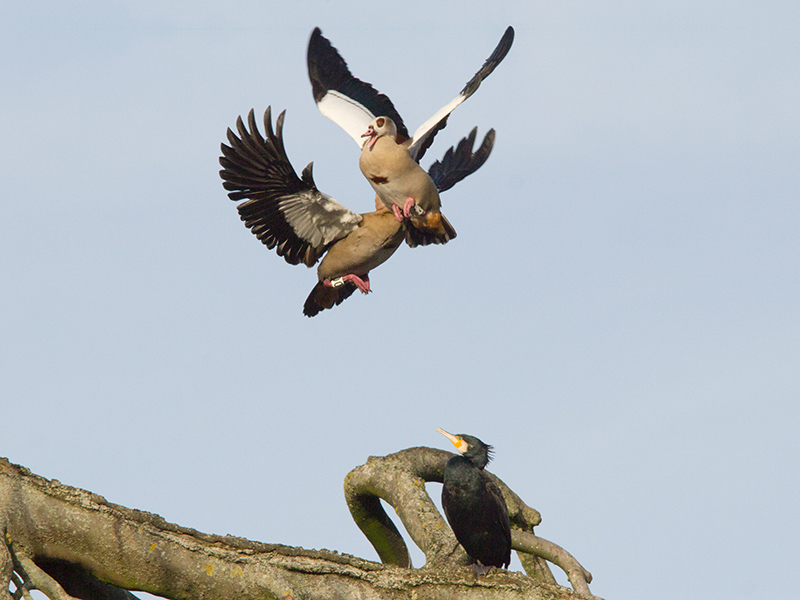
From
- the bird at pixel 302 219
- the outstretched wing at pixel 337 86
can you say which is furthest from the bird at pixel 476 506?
the outstretched wing at pixel 337 86

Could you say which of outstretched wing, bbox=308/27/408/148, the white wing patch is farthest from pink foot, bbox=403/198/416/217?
outstretched wing, bbox=308/27/408/148

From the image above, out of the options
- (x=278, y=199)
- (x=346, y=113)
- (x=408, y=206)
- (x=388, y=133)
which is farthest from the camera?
(x=346, y=113)

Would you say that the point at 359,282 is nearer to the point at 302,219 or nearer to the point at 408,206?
the point at 302,219

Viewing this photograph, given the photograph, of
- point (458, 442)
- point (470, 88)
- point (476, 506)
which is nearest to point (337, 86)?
point (470, 88)

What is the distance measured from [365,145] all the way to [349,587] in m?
2.71

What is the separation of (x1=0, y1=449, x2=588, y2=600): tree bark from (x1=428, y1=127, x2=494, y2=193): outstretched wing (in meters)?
3.55

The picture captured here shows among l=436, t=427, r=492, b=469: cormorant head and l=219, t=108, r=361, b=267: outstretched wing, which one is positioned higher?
l=219, t=108, r=361, b=267: outstretched wing

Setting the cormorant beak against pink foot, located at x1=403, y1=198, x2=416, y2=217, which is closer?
pink foot, located at x1=403, y1=198, x2=416, y2=217

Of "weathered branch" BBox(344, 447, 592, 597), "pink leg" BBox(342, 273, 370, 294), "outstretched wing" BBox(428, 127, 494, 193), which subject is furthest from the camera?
"outstretched wing" BBox(428, 127, 494, 193)

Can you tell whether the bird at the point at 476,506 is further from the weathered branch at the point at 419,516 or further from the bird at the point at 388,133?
the bird at the point at 388,133

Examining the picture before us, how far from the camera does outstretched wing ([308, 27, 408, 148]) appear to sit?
6820mm

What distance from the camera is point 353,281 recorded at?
6.52 metres

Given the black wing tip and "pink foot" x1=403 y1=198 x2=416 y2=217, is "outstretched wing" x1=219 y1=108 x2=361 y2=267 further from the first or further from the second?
the black wing tip

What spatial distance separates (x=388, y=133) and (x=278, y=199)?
86cm
